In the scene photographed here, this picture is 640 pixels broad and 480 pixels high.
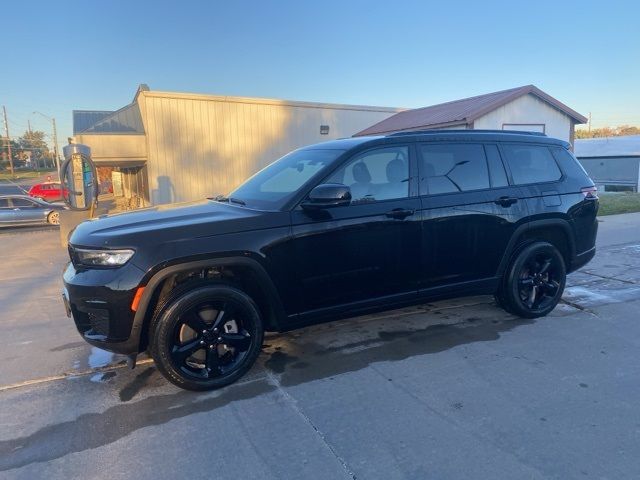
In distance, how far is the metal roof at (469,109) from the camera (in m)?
15.0

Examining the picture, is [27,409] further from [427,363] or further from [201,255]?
[427,363]

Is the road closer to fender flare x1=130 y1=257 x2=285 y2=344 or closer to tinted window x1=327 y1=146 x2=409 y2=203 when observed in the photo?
fender flare x1=130 y1=257 x2=285 y2=344

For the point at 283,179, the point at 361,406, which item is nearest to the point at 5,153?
the point at 283,179

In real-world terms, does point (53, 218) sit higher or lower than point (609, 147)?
lower

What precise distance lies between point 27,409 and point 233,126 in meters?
16.4

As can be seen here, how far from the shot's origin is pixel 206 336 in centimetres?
362

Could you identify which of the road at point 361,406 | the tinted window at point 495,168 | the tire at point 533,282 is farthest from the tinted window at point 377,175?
the tire at point 533,282

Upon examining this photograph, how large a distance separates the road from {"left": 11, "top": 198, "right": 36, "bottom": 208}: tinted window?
14558 millimetres

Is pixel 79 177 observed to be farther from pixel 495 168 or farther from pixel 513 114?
pixel 513 114

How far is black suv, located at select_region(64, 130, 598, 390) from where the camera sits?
3.44 meters

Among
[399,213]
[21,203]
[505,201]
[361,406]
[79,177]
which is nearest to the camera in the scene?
[361,406]

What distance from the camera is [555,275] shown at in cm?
510

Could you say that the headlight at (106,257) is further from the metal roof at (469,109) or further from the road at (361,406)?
the metal roof at (469,109)

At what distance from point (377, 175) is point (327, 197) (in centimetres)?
74
